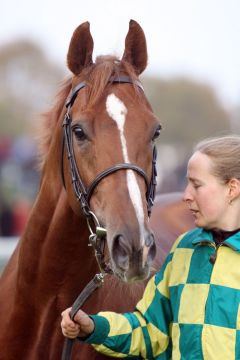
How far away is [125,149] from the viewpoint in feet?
9.36

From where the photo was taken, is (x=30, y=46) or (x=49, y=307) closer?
(x=49, y=307)

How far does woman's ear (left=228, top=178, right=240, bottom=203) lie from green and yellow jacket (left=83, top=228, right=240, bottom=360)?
168 millimetres

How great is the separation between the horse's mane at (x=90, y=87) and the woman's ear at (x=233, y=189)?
608mm

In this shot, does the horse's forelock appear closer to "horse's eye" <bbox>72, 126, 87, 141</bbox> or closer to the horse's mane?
the horse's mane

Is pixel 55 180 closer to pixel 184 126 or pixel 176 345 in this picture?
pixel 176 345

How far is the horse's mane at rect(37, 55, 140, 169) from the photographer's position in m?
3.02

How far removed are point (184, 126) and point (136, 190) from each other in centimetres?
6846

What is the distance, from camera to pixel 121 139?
2867 millimetres

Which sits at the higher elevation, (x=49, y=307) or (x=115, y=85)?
(x=115, y=85)

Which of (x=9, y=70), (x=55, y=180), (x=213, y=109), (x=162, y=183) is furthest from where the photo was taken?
(x=213, y=109)

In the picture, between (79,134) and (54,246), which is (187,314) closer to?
(54,246)

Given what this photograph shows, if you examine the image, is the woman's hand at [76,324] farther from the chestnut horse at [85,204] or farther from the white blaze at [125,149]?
the white blaze at [125,149]

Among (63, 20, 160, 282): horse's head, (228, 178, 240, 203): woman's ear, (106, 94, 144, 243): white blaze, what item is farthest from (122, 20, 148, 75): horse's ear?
(228, 178, 240, 203): woman's ear

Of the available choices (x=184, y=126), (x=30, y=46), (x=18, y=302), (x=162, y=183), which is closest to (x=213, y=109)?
(x=184, y=126)
